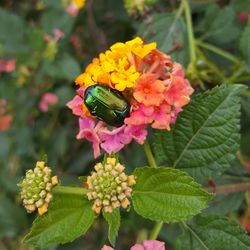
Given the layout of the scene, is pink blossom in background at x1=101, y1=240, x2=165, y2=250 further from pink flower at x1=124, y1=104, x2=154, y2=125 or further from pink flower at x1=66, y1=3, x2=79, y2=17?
pink flower at x1=66, y1=3, x2=79, y2=17

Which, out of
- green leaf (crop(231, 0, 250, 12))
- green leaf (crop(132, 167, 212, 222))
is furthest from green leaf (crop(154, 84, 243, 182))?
green leaf (crop(231, 0, 250, 12))

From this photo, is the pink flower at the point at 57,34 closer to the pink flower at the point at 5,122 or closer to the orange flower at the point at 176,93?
the pink flower at the point at 5,122

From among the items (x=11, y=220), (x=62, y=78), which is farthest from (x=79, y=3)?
(x=11, y=220)

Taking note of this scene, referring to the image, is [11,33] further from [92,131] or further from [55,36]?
[92,131]

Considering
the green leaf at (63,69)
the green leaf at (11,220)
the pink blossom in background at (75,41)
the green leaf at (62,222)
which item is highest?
the green leaf at (62,222)

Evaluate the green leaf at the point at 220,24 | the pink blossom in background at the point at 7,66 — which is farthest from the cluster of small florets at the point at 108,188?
the pink blossom in background at the point at 7,66

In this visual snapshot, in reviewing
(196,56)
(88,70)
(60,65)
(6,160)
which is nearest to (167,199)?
(88,70)
